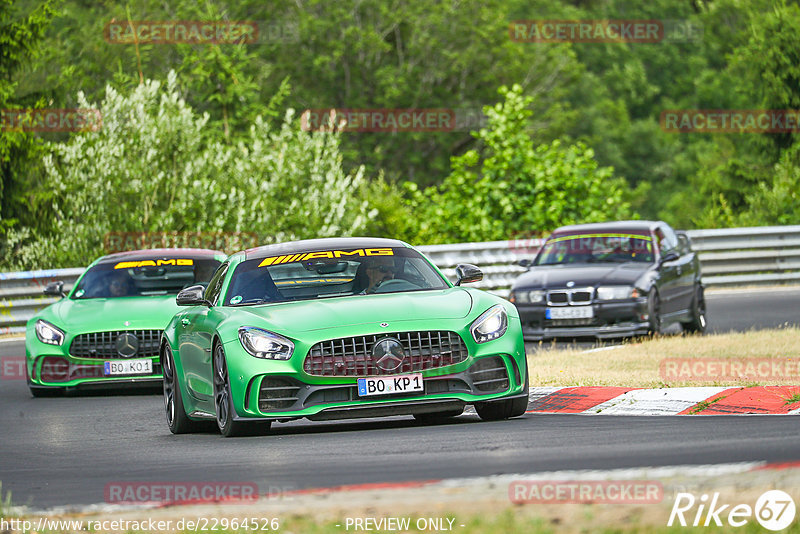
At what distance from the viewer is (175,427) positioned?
11.5 meters

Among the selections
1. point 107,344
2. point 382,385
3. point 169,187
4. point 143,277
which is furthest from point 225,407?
point 169,187

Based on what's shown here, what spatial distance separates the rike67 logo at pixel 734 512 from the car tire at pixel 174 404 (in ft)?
19.5

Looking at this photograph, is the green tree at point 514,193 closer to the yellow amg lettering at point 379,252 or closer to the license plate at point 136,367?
the license plate at point 136,367

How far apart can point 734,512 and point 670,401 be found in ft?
17.3

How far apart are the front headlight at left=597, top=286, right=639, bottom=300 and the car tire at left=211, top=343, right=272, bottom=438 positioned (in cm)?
871

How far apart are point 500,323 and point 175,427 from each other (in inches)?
109

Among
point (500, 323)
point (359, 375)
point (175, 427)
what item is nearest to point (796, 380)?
point (500, 323)

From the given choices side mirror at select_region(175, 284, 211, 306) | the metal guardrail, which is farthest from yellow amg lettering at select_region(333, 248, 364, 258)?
the metal guardrail

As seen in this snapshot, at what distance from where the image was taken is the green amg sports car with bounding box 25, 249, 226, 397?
599 inches

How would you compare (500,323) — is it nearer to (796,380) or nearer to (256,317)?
(256,317)

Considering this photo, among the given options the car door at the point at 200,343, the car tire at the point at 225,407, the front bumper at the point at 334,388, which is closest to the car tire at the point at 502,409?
the front bumper at the point at 334,388

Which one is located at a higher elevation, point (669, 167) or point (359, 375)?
point (359, 375)

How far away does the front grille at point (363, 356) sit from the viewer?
32.7ft

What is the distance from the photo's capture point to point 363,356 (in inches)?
393
